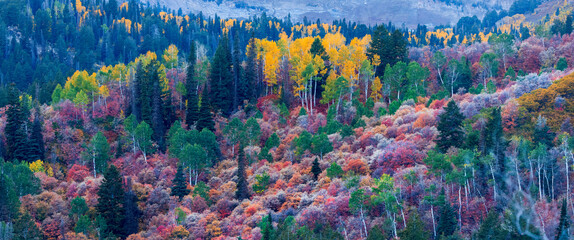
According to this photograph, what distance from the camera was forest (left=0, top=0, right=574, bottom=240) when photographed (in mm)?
48469

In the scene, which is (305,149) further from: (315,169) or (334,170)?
(334,170)

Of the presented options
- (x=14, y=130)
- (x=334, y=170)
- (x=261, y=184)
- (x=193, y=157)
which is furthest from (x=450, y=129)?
(x=14, y=130)

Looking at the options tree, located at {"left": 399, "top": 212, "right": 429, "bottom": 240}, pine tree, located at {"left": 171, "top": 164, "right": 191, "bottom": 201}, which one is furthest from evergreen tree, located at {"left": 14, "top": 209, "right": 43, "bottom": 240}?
tree, located at {"left": 399, "top": 212, "right": 429, "bottom": 240}

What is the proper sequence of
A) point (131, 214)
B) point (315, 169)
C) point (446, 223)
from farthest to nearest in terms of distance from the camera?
1. point (315, 169)
2. point (131, 214)
3. point (446, 223)

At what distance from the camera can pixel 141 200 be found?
205 feet

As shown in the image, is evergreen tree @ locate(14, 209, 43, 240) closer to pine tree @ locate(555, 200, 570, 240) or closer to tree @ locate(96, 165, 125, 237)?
tree @ locate(96, 165, 125, 237)

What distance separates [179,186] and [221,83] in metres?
28.3

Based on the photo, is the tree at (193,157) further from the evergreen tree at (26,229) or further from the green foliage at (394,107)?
the green foliage at (394,107)

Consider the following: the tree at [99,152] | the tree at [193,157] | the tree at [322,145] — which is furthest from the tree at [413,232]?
the tree at [99,152]

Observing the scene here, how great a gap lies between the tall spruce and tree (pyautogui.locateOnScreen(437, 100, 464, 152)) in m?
38.9

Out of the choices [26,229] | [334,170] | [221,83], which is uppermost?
[221,83]

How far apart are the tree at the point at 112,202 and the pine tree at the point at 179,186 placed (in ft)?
18.2


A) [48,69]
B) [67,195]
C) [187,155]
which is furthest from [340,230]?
[48,69]

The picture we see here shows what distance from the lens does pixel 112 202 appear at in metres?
59.2
